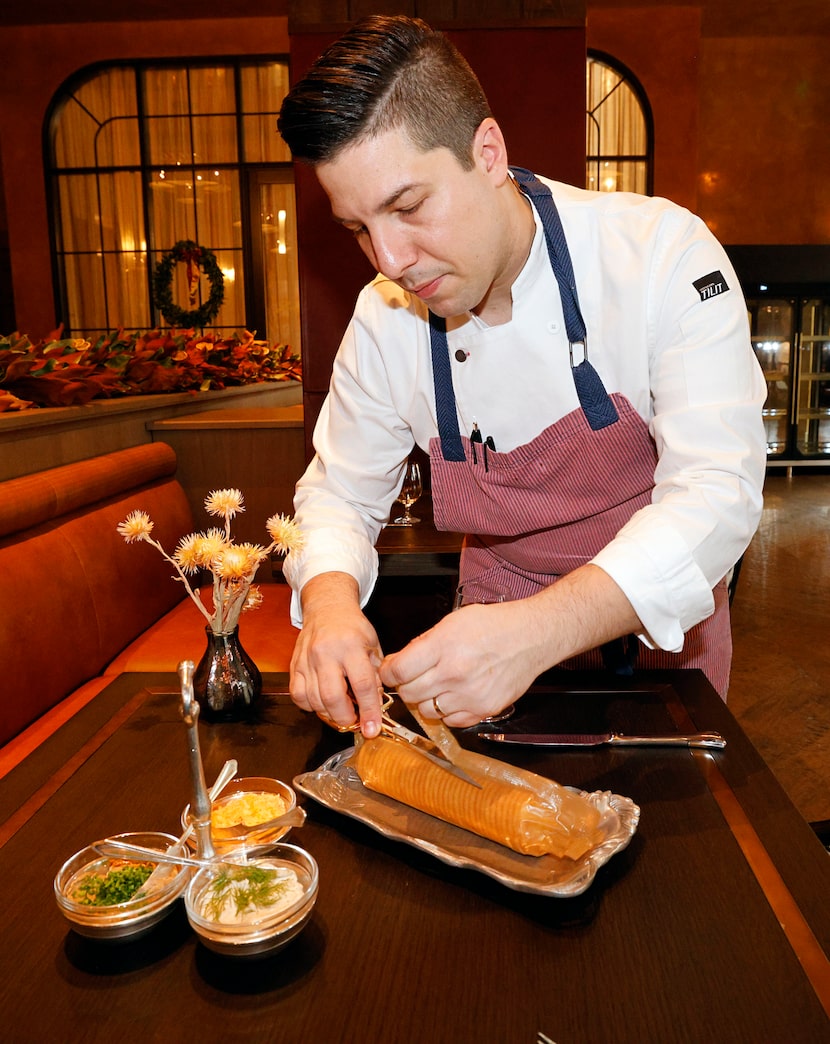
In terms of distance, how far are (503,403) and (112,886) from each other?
0.98 metres

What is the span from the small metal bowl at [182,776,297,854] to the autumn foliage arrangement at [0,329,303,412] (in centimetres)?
197

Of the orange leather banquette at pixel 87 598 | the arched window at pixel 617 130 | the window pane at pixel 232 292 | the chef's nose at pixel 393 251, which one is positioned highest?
the arched window at pixel 617 130

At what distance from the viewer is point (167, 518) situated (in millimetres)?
3230

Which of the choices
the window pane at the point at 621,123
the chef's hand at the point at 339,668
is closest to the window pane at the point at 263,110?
the window pane at the point at 621,123

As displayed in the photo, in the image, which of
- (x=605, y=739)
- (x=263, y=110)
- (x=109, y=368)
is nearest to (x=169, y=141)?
(x=263, y=110)

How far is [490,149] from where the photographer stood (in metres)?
1.32

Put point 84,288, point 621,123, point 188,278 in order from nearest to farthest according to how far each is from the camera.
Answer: point 621,123 < point 188,278 < point 84,288

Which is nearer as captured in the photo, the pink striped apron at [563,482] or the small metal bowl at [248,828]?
the small metal bowl at [248,828]

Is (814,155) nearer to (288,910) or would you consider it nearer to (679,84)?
(679,84)

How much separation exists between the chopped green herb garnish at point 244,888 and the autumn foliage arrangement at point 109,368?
2.17m

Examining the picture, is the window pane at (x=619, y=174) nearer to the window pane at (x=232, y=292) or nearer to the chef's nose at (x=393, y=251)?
the window pane at (x=232, y=292)

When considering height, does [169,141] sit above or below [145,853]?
above

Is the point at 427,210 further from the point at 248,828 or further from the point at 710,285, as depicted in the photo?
the point at 248,828

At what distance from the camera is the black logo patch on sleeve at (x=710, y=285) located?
1341 mm
